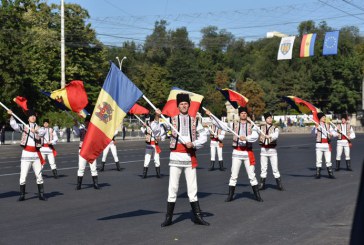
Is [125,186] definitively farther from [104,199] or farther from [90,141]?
[90,141]

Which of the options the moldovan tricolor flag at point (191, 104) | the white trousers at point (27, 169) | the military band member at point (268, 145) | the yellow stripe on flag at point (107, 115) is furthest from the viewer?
the military band member at point (268, 145)

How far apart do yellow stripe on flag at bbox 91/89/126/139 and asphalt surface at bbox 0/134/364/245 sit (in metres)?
1.51

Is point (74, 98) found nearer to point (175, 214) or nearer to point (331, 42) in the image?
point (175, 214)

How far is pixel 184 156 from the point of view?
10578mm

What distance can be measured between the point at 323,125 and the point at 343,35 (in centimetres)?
9848

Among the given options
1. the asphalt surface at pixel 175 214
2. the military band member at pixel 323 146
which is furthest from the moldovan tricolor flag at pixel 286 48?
the asphalt surface at pixel 175 214

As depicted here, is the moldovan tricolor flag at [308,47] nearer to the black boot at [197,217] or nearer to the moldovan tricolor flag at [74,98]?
the moldovan tricolor flag at [74,98]

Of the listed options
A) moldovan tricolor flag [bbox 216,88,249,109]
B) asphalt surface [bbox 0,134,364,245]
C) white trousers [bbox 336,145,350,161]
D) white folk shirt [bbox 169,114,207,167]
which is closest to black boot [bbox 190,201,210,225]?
asphalt surface [bbox 0,134,364,245]

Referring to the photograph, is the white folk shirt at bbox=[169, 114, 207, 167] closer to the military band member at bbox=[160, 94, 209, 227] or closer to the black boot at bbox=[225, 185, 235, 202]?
the military band member at bbox=[160, 94, 209, 227]

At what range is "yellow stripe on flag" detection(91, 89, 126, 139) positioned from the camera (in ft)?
34.4

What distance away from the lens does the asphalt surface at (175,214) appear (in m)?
9.23

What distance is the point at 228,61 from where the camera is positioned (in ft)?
436

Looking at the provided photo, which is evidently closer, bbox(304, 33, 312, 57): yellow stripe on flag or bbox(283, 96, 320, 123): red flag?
bbox(283, 96, 320, 123): red flag

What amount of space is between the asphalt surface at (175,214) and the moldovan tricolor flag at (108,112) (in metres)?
1.24
